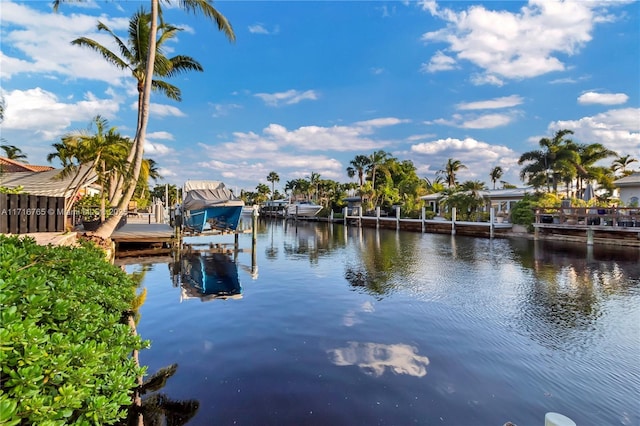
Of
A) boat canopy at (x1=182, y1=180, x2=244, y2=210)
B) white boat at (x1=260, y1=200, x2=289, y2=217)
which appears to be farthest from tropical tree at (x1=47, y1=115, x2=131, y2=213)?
white boat at (x1=260, y1=200, x2=289, y2=217)

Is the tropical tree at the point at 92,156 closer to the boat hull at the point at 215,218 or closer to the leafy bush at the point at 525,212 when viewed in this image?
the boat hull at the point at 215,218

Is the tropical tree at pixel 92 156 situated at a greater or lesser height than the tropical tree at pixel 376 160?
lesser

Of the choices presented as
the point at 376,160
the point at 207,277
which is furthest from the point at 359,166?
A: the point at 207,277

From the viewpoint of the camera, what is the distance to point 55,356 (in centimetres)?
226

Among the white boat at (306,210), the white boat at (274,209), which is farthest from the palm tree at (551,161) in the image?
the white boat at (274,209)

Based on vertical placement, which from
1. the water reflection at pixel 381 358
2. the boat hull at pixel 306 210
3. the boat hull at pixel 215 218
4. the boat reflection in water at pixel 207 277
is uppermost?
the boat hull at pixel 306 210

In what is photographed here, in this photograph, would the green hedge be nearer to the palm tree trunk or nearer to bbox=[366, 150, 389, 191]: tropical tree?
the palm tree trunk

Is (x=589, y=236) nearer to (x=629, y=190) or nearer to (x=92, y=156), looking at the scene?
(x=629, y=190)

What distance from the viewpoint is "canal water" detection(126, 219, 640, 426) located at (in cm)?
440

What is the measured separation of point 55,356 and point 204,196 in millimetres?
17741

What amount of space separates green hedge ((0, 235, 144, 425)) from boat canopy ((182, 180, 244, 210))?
15.2 m

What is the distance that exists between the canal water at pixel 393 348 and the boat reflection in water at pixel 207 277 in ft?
0.38

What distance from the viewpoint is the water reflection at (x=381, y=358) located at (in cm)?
541

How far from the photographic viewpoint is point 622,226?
21328 millimetres
